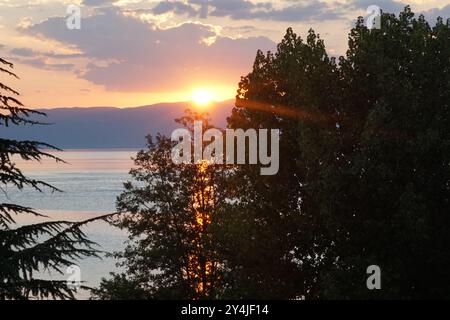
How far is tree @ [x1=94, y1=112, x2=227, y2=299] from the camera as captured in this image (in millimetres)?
36594

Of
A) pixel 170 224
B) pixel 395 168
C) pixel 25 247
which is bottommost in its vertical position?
pixel 170 224

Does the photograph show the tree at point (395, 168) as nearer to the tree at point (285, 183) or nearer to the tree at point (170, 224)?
the tree at point (285, 183)

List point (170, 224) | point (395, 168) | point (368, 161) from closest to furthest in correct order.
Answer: point (368, 161) → point (395, 168) → point (170, 224)

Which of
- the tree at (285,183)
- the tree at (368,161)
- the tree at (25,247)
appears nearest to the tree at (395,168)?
the tree at (368,161)

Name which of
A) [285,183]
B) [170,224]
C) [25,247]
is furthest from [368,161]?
[170,224]

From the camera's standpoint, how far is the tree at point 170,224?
36594mm

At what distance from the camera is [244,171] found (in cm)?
2881

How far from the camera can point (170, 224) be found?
38.9m

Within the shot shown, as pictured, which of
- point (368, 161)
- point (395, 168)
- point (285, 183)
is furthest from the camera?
point (285, 183)

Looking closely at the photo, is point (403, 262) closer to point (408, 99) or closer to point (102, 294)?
point (408, 99)

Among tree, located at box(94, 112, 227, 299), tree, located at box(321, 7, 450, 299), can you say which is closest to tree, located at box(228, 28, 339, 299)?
tree, located at box(321, 7, 450, 299)

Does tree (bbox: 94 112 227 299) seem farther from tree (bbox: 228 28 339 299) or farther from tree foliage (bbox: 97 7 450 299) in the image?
tree (bbox: 228 28 339 299)

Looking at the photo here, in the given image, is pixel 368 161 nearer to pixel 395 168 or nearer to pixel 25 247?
pixel 395 168

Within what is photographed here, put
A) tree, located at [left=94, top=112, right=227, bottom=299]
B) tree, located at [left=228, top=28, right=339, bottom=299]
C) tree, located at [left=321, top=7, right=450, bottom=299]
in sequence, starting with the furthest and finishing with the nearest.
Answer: tree, located at [left=94, top=112, right=227, bottom=299]
tree, located at [left=228, top=28, right=339, bottom=299]
tree, located at [left=321, top=7, right=450, bottom=299]
